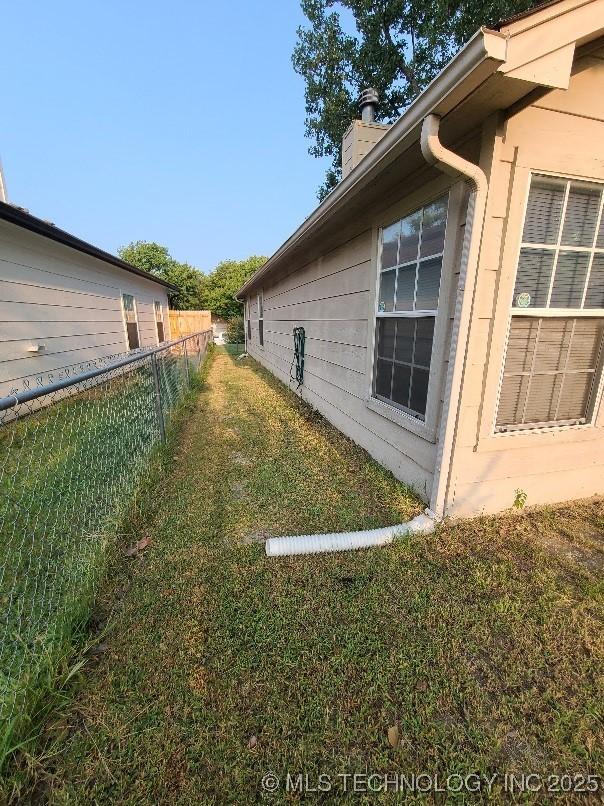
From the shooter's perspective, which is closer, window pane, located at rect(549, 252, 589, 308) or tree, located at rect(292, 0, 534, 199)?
window pane, located at rect(549, 252, 589, 308)

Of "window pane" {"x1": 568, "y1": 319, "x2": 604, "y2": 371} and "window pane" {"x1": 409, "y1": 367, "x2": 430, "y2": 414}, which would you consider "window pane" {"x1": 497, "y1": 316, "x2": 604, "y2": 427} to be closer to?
"window pane" {"x1": 568, "y1": 319, "x2": 604, "y2": 371}

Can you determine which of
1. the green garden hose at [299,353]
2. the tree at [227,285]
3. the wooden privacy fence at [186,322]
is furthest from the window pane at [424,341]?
the tree at [227,285]

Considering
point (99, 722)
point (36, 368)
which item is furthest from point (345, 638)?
point (36, 368)

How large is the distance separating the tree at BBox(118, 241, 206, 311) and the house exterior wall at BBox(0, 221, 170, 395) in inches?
770

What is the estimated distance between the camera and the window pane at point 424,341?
2.78m

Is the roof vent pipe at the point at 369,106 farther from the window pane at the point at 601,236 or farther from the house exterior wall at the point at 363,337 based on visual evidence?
the window pane at the point at 601,236

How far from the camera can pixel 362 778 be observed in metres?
1.26

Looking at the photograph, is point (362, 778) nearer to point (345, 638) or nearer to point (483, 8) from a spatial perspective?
point (345, 638)

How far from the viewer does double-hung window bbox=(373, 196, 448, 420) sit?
8.89 feet

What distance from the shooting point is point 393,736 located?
4.49ft

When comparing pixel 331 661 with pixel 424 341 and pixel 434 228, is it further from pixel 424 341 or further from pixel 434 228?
pixel 434 228

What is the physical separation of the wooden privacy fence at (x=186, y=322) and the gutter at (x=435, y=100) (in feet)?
49.3

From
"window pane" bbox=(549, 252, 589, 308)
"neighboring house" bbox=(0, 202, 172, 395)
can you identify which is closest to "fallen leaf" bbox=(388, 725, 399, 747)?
"window pane" bbox=(549, 252, 589, 308)

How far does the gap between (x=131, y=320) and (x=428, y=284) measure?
943 centimetres
